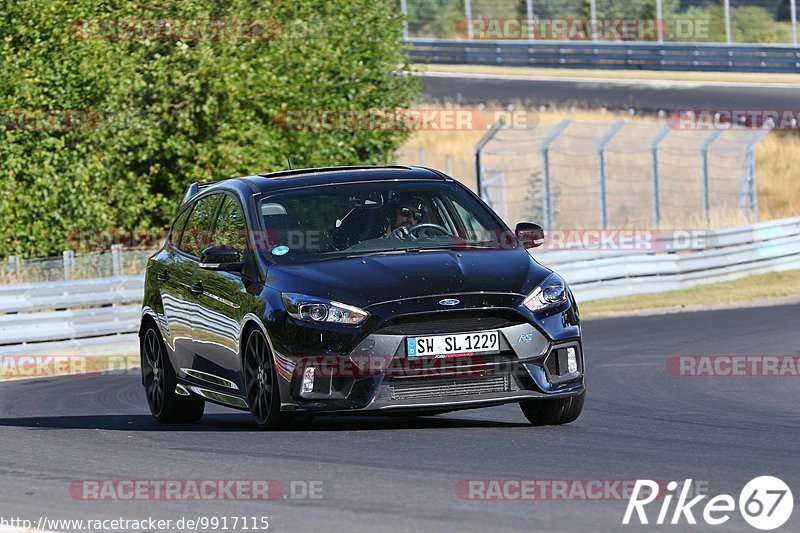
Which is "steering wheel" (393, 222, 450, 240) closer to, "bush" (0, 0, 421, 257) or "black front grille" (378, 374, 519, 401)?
"black front grille" (378, 374, 519, 401)

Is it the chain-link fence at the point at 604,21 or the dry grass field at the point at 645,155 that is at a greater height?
the chain-link fence at the point at 604,21

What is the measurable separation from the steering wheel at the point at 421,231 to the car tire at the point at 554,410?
124 cm

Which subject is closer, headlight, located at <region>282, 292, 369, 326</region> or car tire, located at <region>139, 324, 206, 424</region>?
headlight, located at <region>282, 292, 369, 326</region>

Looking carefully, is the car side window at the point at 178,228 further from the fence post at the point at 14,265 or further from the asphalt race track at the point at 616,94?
the asphalt race track at the point at 616,94

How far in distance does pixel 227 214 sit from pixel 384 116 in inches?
726

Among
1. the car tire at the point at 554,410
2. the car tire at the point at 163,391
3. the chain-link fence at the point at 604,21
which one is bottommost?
the chain-link fence at the point at 604,21

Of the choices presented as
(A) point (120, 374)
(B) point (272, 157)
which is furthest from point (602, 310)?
(A) point (120, 374)

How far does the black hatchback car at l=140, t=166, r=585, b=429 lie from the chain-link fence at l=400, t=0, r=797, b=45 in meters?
41.1

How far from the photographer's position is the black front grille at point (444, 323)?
8852mm

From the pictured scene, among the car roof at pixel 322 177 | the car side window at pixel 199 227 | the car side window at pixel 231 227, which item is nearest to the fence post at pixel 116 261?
the car side window at pixel 199 227

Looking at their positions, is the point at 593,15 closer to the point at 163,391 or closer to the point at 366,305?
the point at 163,391

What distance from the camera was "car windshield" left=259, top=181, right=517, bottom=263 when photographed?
386 inches

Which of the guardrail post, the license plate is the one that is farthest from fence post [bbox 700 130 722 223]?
the guardrail post

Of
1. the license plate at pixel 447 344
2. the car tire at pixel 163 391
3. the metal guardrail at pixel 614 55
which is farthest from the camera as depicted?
the metal guardrail at pixel 614 55
